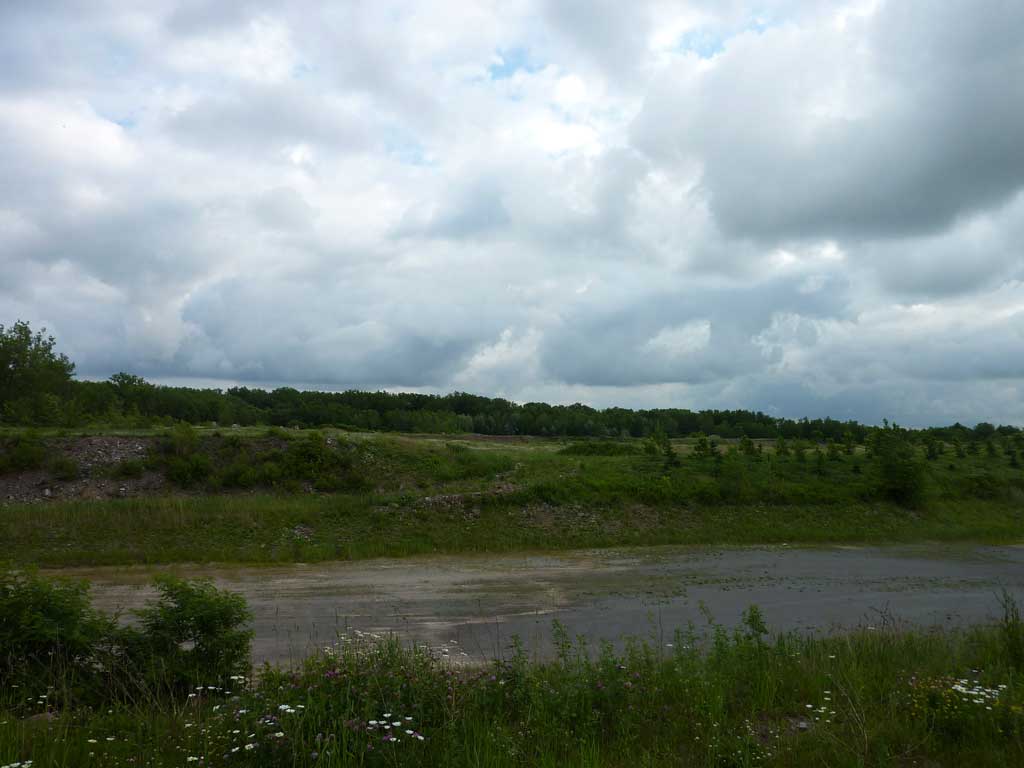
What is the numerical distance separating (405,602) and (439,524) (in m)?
10.9

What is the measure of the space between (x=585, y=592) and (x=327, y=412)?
2741 inches

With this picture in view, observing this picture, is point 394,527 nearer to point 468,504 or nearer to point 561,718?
point 468,504

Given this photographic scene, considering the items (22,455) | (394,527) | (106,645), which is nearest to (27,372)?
(22,455)

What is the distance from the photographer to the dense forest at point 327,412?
52.4m

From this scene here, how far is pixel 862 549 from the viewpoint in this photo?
26.2 meters

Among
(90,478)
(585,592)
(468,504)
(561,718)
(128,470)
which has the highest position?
(128,470)

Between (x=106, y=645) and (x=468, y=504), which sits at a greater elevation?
(x=106, y=645)

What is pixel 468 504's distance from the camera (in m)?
27.9

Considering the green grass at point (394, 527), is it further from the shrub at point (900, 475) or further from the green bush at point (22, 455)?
the green bush at point (22, 455)

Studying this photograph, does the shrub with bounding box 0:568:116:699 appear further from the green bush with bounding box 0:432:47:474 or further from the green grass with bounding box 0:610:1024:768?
the green bush with bounding box 0:432:47:474

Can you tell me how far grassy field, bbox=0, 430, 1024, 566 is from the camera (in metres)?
23.1

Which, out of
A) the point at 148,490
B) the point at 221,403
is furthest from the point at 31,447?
the point at 221,403

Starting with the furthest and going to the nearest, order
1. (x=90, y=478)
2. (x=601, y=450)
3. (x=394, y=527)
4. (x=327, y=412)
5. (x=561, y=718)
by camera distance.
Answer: (x=327, y=412)
(x=601, y=450)
(x=90, y=478)
(x=394, y=527)
(x=561, y=718)

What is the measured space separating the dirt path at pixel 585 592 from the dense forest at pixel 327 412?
29914 mm
